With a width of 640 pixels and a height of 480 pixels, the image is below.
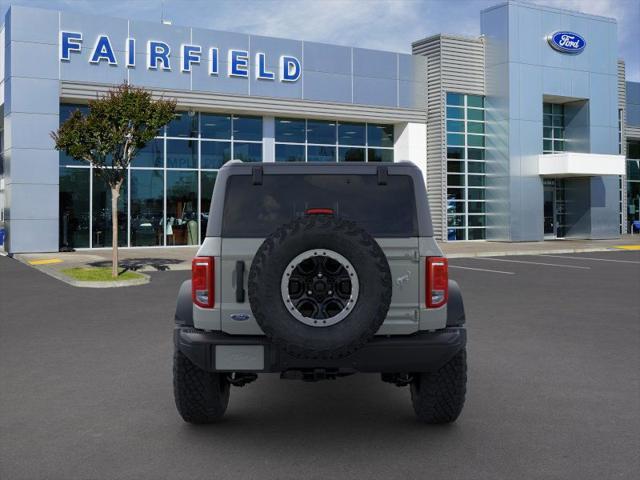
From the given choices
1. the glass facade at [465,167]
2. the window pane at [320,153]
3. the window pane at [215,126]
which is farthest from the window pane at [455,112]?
the window pane at [215,126]

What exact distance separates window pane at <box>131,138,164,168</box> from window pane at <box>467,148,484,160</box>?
43.6ft

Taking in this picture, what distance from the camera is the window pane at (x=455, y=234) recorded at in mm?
29984

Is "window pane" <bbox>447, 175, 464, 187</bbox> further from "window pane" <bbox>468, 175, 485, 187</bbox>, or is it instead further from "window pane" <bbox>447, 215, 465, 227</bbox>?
"window pane" <bbox>447, 215, 465, 227</bbox>

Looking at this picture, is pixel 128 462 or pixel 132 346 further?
pixel 132 346

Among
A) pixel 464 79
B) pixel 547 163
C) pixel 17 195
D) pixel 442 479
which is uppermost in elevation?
pixel 464 79

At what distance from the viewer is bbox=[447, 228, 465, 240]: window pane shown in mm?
29984

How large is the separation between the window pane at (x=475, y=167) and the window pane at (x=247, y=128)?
Answer: 31.1ft

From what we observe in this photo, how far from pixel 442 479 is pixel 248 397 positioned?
2.24 meters

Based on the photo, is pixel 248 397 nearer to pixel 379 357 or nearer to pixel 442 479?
pixel 379 357

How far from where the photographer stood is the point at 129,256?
21.7 m

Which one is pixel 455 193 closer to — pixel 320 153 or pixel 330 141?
pixel 330 141

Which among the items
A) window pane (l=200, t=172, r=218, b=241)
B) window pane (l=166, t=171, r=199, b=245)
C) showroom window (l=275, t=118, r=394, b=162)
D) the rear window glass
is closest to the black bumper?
the rear window glass

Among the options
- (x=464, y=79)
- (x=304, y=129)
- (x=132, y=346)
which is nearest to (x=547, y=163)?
(x=464, y=79)

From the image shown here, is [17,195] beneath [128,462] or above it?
above
